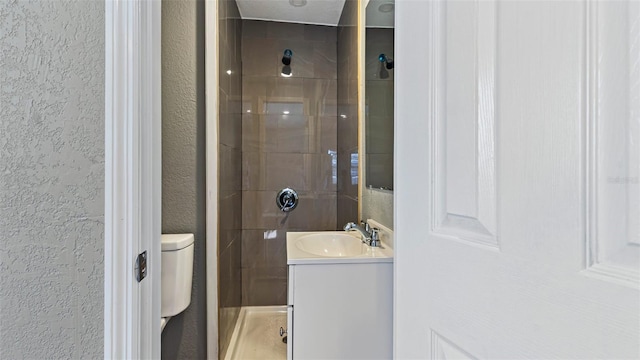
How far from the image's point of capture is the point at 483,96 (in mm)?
451

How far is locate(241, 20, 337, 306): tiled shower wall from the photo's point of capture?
255 centimetres

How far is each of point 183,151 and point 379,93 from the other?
104 centimetres

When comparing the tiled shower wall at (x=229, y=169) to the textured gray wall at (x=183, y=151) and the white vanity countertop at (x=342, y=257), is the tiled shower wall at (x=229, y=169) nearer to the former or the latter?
the textured gray wall at (x=183, y=151)

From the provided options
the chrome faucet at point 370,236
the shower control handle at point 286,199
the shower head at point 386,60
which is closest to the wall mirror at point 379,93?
the shower head at point 386,60

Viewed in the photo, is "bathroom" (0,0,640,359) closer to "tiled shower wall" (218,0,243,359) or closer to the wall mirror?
the wall mirror

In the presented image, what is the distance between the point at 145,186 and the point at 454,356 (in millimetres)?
700

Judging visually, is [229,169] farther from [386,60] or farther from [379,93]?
[386,60]

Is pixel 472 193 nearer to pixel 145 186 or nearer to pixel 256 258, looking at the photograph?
pixel 145 186

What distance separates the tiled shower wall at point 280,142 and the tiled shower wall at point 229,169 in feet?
0.37

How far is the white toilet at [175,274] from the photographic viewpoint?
1342mm

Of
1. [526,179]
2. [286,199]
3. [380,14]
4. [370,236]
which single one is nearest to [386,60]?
[380,14]

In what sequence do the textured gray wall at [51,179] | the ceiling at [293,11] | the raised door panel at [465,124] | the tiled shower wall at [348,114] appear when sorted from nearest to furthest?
the raised door panel at [465,124]
the textured gray wall at [51,179]
the tiled shower wall at [348,114]
the ceiling at [293,11]

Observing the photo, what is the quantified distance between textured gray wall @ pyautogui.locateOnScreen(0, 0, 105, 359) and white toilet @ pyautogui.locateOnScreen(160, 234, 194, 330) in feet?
2.47

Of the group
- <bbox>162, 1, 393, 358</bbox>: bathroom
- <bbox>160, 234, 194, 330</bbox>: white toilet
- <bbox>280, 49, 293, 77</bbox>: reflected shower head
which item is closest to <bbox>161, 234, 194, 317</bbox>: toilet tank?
<bbox>160, 234, 194, 330</bbox>: white toilet
